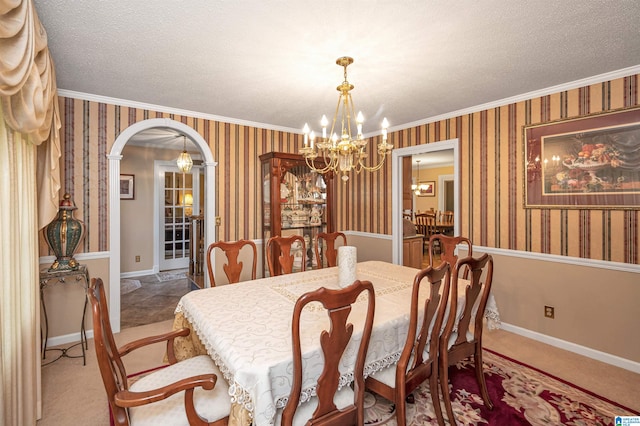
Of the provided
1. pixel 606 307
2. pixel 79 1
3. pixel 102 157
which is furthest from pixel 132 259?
pixel 606 307

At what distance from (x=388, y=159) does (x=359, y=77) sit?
2.02m

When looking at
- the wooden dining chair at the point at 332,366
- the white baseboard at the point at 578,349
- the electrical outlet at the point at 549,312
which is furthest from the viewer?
the electrical outlet at the point at 549,312

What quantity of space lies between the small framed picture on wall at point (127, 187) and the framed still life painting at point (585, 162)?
Result: 611 centimetres

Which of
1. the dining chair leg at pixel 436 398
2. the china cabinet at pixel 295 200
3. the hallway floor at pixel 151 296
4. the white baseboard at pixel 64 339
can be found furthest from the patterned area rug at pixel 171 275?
the dining chair leg at pixel 436 398

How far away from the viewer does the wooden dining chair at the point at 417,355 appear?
1.45m

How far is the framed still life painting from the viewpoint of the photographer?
8.09ft

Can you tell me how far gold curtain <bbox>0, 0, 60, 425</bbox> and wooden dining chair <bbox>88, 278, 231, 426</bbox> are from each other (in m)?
0.75

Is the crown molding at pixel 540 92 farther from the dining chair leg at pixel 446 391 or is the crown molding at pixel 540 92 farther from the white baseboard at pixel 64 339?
the white baseboard at pixel 64 339

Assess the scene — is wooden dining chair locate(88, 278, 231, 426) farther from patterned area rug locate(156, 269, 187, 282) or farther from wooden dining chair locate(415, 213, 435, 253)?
wooden dining chair locate(415, 213, 435, 253)

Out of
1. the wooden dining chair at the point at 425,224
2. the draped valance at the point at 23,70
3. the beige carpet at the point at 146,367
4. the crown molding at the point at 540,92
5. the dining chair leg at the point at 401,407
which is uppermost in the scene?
the crown molding at the point at 540,92

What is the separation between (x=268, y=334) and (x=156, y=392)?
0.48 metres

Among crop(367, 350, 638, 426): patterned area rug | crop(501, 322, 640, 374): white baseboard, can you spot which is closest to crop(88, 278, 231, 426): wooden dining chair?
crop(367, 350, 638, 426): patterned area rug

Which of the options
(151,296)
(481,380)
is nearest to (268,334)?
(481,380)

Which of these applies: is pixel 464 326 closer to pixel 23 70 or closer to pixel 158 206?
pixel 23 70
